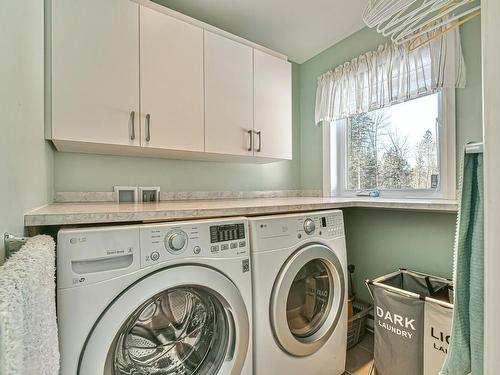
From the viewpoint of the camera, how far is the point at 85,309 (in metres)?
0.75

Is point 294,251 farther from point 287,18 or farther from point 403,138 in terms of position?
point 287,18

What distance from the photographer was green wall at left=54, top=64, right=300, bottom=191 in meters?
1.52

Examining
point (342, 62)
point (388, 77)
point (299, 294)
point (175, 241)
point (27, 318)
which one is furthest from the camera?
point (342, 62)

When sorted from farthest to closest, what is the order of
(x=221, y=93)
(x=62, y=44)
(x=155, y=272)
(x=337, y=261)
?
(x=221, y=93) < (x=337, y=261) < (x=62, y=44) < (x=155, y=272)

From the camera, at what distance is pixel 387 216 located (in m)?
1.85

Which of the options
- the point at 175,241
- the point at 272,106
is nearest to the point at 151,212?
the point at 175,241

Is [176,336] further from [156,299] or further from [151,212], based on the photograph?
[151,212]

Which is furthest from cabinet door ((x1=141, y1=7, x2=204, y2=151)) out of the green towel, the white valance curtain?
the green towel

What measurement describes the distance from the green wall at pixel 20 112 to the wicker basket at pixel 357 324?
1.92 m

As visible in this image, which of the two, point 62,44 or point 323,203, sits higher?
point 62,44

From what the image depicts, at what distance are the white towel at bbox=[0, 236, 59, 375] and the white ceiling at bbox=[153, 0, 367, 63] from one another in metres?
1.85

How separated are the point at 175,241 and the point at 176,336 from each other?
0.44 meters

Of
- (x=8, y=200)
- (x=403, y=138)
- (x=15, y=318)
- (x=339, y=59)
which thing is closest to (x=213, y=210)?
(x=8, y=200)

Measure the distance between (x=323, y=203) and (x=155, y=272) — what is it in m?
0.99
